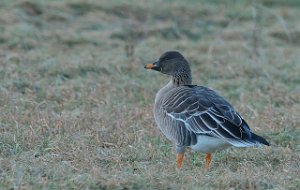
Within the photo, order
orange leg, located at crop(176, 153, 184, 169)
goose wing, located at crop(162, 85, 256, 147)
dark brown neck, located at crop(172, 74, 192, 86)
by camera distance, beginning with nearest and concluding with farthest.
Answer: goose wing, located at crop(162, 85, 256, 147)
orange leg, located at crop(176, 153, 184, 169)
dark brown neck, located at crop(172, 74, 192, 86)

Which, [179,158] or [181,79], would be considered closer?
[179,158]

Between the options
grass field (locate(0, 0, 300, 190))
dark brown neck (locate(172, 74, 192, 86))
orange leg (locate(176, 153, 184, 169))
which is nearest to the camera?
grass field (locate(0, 0, 300, 190))

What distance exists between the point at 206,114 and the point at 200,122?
0.09m

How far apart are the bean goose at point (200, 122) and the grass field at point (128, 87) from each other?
0.22 metres

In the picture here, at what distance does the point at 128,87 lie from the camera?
9.45 m

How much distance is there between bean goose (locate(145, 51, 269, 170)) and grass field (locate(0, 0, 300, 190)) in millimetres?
223

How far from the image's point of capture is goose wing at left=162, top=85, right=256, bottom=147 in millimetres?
6137

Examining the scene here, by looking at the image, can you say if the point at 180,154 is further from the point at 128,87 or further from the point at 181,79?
the point at 128,87

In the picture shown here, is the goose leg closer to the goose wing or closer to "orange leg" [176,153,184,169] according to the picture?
"orange leg" [176,153,184,169]

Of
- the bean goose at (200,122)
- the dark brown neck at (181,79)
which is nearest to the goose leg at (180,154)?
the bean goose at (200,122)

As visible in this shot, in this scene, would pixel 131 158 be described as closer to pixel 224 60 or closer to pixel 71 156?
pixel 71 156

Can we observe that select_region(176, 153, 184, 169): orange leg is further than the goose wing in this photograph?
Yes

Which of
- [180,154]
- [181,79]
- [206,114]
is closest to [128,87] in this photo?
[181,79]

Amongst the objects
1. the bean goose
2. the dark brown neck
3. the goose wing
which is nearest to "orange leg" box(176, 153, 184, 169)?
the bean goose
